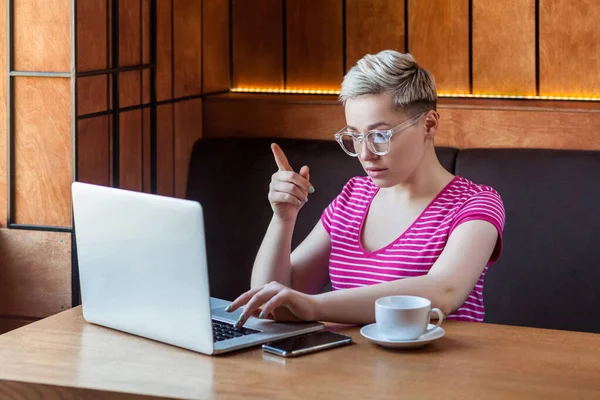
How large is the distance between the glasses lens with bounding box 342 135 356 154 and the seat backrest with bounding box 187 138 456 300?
96 cm

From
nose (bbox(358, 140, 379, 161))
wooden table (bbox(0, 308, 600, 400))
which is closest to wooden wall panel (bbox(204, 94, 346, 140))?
nose (bbox(358, 140, 379, 161))

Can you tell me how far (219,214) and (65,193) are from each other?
65 centimetres

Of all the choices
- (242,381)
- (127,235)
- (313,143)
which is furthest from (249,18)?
(242,381)

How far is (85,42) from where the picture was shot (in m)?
2.55

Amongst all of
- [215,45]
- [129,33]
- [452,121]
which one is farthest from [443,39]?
[129,33]

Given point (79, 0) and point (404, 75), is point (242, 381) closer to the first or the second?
point (404, 75)

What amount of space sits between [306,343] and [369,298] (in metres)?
0.20

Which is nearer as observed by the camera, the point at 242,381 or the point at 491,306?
the point at 242,381

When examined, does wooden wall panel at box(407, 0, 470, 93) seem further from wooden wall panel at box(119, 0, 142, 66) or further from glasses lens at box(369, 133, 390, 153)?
glasses lens at box(369, 133, 390, 153)

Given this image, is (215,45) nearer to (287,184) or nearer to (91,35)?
(91,35)

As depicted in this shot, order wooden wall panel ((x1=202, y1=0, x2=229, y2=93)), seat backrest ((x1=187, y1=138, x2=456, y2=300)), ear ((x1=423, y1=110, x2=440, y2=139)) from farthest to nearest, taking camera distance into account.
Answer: wooden wall panel ((x1=202, y1=0, x2=229, y2=93)) → seat backrest ((x1=187, y1=138, x2=456, y2=300)) → ear ((x1=423, y1=110, x2=440, y2=139))

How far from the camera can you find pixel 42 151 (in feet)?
8.40

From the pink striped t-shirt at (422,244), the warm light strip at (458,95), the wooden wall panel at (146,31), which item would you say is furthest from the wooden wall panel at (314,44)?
the pink striped t-shirt at (422,244)

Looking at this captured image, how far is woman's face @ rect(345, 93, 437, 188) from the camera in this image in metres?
1.92
